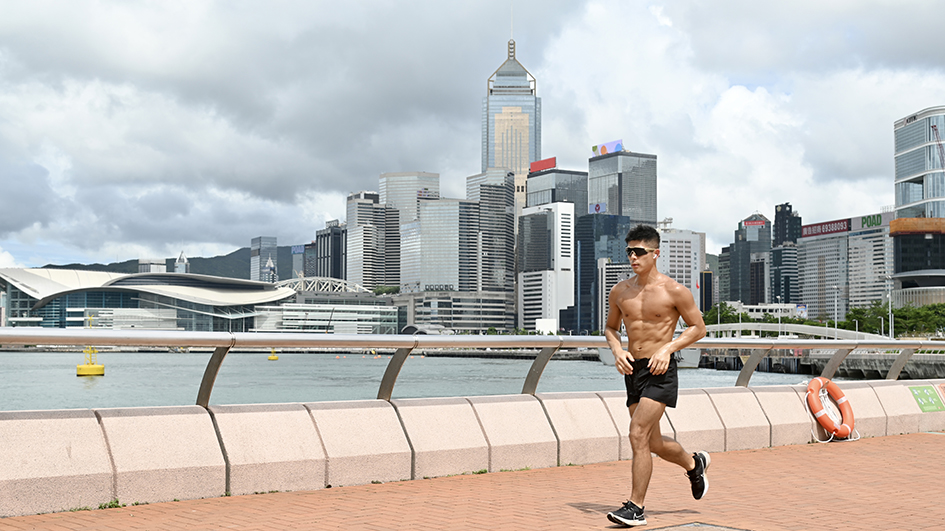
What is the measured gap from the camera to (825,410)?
38.6 feet

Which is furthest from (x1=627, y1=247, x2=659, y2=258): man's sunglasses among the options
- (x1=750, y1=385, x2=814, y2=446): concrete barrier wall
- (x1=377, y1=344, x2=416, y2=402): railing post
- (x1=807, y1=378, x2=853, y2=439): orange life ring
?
(x1=807, y1=378, x2=853, y2=439): orange life ring

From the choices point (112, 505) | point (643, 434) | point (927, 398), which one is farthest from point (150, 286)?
point (643, 434)

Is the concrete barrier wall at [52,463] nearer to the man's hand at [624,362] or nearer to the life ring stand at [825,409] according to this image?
the man's hand at [624,362]

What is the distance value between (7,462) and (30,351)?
0.79 m

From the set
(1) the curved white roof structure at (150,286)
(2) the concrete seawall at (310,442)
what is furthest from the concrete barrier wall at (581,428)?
(1) the curved white roof structure at (150,286)

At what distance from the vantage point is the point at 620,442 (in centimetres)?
954

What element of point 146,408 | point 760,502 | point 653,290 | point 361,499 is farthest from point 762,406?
point 146,408

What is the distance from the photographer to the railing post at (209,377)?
704cm

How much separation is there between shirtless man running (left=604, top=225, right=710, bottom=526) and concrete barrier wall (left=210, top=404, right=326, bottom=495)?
2.60m

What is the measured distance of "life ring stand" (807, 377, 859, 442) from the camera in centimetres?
1172

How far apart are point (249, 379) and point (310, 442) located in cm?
109

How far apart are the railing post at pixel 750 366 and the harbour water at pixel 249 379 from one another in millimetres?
1120

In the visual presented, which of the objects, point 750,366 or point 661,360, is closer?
point 661,360

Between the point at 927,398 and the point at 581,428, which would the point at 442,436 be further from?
the point at 927,398
